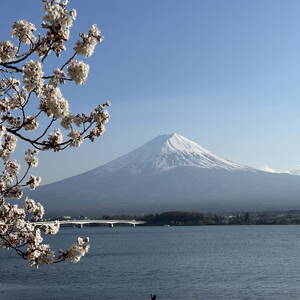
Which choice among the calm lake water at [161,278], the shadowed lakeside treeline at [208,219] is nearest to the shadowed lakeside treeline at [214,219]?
the shadowed lakeside treeline at [208,219]

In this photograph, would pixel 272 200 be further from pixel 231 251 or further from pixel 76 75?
pixel 76 75

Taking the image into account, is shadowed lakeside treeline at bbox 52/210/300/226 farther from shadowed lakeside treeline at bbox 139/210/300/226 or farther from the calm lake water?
the calm lake water

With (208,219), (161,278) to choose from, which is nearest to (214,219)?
(208,219)

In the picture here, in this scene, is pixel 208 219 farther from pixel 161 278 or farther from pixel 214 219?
pixel 161 278

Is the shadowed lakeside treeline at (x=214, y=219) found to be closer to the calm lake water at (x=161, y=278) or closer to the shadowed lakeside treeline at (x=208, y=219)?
the shadowed lakeside treeline at (x=208, y=219)

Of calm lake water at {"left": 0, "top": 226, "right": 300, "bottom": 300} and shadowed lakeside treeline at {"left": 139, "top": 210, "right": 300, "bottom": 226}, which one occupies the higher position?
shadowed lakeside treeline at {"left": 139, "top": 210, "right": 300, "bottom": 226}

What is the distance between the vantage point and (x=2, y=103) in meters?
4.00

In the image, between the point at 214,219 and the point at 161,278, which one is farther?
the point at 214,219

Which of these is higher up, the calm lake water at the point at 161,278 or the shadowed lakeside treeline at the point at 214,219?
the shadowed lakeside treeline at the point at 214,219

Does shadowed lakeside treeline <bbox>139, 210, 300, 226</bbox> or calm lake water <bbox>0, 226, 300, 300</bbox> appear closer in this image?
calm lake water <bbox>0, 226, 300, 300</bbox>

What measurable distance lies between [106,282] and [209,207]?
15866 centimetres

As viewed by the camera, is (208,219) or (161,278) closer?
(161,278)

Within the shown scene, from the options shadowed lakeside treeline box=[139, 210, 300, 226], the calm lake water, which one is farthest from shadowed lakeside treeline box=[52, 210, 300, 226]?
the calm lake water

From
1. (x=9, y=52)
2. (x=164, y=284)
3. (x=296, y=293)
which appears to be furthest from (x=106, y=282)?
(x=9, y=52)
